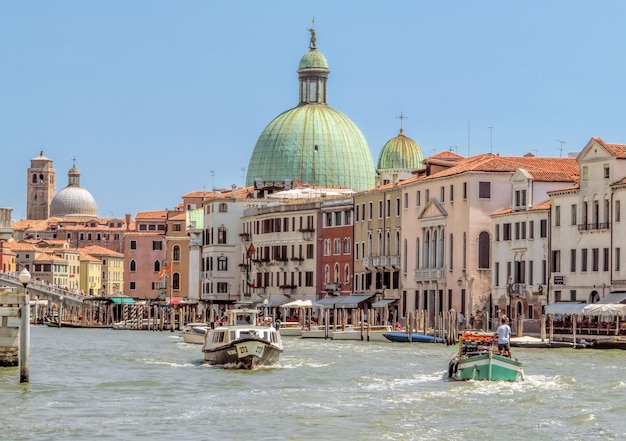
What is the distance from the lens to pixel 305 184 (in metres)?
106

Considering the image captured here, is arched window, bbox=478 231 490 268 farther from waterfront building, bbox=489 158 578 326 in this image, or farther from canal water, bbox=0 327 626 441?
canal water, bbox=0 327 626 441

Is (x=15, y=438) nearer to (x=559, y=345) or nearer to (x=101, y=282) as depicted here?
(x=559, y=345)

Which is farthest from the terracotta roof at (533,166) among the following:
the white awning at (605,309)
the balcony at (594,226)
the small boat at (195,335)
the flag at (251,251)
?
the flag at (251,251)

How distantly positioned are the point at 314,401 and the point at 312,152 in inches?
2845

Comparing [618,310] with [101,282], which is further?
[101,282]

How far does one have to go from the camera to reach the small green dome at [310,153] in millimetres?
106625

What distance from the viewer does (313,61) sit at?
11350 cm

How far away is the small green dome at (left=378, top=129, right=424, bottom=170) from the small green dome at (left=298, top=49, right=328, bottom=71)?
6518mm

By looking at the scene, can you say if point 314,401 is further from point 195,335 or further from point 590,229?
point 195,335

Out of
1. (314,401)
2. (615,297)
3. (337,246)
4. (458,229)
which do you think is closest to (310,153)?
(337,246)

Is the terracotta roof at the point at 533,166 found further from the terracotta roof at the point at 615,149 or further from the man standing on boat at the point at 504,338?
the man standing on boat at the point at 504,338

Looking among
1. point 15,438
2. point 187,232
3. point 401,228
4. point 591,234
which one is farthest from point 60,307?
point 15,438

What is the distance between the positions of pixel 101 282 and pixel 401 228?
97.2 meters

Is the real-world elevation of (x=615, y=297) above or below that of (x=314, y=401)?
above
